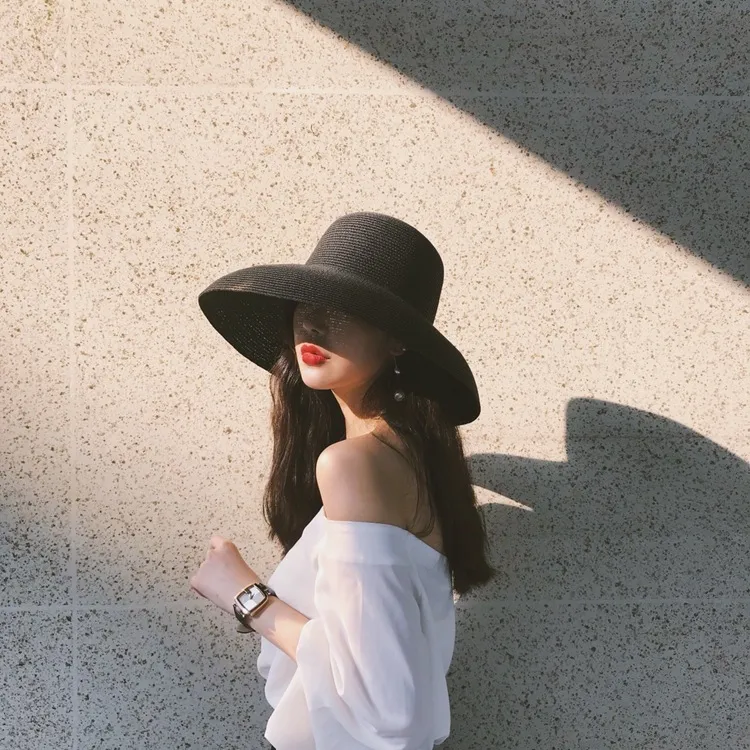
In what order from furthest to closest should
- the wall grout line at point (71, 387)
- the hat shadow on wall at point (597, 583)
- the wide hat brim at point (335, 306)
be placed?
the hat shadow on wall at point (597, 583) → the wall grout line at point (71, 387) → the wide hat brim at point (335, 306)

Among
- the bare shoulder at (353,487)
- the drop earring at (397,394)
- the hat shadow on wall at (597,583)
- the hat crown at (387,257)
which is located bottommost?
the hat shadow on wall at (597,583)

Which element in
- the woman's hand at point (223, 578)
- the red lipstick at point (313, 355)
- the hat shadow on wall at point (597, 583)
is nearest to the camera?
the red lipstick at point (313, 355)

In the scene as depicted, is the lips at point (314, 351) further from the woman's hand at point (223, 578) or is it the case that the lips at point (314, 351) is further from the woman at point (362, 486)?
the woman's hand at point (223, 578)

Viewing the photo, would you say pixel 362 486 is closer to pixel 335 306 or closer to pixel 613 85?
pixel 335 306

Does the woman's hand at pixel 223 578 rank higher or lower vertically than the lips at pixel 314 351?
lower

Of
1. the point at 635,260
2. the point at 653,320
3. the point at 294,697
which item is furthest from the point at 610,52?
the point at 294,697

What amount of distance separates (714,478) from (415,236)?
1.39 m

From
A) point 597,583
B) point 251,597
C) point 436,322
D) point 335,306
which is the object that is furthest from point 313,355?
point 597,583

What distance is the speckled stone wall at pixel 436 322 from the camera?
2609mm

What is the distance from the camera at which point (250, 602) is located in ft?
6.91

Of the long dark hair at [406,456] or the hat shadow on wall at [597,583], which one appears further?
the hat shadow on wall at [597,583]

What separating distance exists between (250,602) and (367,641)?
15.3 inches

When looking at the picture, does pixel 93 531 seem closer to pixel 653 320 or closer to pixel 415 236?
pixel 415 236

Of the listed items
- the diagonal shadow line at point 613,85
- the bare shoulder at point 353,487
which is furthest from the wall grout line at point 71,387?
the bare shoulder at point 353,487
